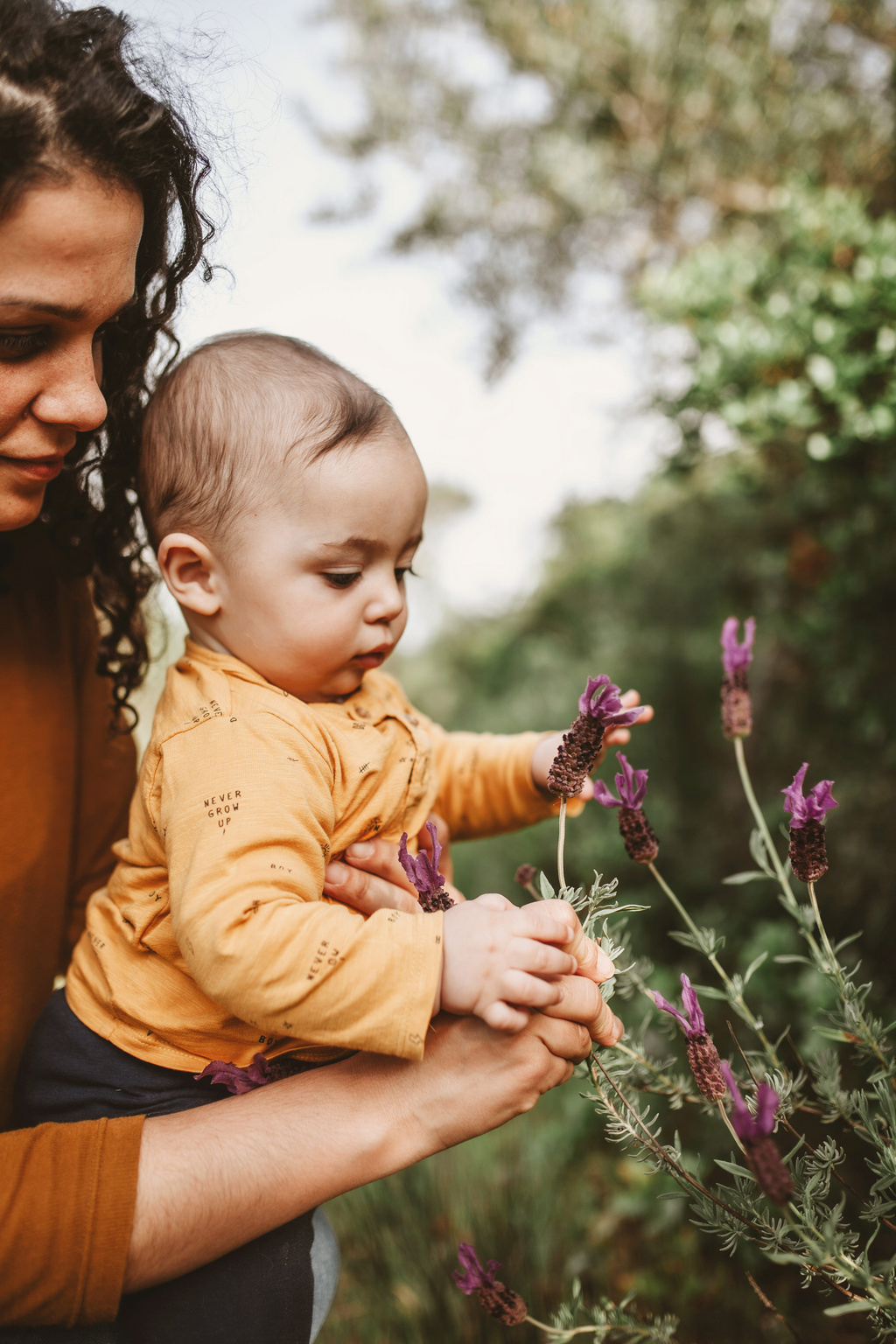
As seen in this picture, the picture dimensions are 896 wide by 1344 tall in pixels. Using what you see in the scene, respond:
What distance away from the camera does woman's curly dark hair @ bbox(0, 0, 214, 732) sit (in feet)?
3.90

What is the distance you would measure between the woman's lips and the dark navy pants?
918mm

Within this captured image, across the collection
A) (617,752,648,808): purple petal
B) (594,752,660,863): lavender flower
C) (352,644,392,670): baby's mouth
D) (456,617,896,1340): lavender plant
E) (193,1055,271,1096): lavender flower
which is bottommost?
(193,1055,271,1096): lavender flower

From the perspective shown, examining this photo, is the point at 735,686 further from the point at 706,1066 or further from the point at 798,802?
the point at 706,1066

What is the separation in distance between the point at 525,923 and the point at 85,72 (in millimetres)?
1373

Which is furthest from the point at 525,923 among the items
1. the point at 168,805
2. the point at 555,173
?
the point at 555,173

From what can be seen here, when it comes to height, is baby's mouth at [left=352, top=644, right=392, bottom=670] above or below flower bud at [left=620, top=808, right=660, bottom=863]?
above

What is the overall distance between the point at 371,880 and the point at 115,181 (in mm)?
1137

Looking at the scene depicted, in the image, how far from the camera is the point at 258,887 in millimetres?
1136

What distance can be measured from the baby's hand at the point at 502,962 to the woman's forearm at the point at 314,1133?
105 mm

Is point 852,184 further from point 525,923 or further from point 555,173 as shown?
point 525,923

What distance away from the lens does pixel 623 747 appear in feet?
13.9

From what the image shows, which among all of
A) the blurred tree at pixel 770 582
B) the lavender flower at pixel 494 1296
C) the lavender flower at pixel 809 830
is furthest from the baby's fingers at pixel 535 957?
the blurred tree at pixel 770 582

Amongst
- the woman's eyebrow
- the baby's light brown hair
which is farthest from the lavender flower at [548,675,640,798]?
the woman's eyebrow

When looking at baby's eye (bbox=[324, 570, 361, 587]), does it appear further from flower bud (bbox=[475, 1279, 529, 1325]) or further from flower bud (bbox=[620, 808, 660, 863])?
flower bud (bbox=[475, 1279, 529, 1325])
